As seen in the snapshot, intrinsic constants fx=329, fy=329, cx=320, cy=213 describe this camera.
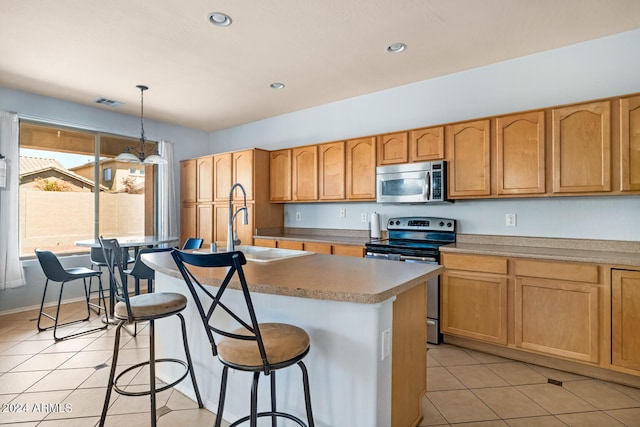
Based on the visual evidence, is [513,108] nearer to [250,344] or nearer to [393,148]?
[393,148]

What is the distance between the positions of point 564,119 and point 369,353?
2511mm

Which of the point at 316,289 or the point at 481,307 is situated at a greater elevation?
the point at 316,289

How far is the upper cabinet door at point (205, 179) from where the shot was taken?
514cm

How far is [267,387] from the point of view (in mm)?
1662

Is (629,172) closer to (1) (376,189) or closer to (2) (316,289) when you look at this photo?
(1) (376,189)

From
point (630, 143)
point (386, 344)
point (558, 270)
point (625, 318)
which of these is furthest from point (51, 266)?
point (630, 143)

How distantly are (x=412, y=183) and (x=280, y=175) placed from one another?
6.43 feet

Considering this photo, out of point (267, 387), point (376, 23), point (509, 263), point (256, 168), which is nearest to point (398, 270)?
point (267, 387)

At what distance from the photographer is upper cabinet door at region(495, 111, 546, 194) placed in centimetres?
271

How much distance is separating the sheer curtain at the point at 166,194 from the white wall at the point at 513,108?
8.19 ft

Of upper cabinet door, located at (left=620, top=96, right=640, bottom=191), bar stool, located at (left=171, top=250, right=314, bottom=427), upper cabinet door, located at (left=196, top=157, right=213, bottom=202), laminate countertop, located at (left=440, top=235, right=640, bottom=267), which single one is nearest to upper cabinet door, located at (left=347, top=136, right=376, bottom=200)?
laminate countertop, located at (left=440, top=235, right=640, bottom=267)

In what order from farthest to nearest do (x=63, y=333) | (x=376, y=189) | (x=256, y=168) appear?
(x=256, y=168)
(x=376, y=189)
(x=63, y=333)

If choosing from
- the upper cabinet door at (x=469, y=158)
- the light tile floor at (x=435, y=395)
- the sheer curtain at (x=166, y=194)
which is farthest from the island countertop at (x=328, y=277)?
the sheer curtain at (x=166, y=194)

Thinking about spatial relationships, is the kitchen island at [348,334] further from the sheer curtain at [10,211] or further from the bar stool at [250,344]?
the sheer curtain at [10,211]
